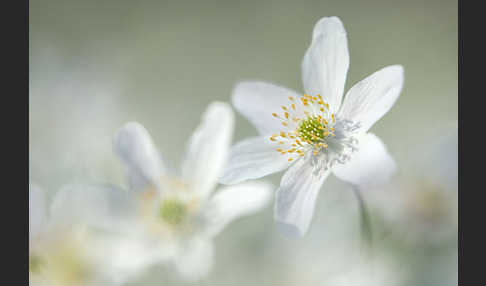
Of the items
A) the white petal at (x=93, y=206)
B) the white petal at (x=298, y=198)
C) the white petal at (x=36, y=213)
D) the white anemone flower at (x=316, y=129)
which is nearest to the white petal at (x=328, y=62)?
the white anemone flower at (x=316, y=129)

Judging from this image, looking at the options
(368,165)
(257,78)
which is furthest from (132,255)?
(257,78)

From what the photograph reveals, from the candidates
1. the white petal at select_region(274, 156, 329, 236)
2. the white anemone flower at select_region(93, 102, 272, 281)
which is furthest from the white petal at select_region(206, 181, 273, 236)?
the white petal at select_region(274, 156, 329, 236)

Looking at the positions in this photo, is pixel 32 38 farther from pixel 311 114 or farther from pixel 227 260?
pixel 311 114

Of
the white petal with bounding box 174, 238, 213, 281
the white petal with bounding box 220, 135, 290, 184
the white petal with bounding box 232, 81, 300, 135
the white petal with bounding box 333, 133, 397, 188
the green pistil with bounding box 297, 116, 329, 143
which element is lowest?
the white petal with bounding box 174, 238, 213, 281

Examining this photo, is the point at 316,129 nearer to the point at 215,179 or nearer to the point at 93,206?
the point at 215,179

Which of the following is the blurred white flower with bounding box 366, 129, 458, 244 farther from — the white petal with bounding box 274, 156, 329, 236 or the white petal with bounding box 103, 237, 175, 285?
the white petal with bounding box 103, 237, 175, 285

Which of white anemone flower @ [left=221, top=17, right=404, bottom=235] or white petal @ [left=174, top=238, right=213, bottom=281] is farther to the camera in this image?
white petal @ [left=174, top=238, right=213, bottom=281]

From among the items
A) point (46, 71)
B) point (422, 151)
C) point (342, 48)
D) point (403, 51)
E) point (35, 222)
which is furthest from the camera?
point (46, 71)

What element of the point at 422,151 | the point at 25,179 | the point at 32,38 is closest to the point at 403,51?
the point at 422,151

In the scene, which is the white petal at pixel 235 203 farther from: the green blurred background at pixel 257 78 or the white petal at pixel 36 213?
the white petal at pixel 36 213
